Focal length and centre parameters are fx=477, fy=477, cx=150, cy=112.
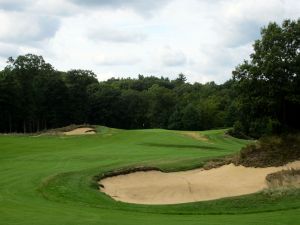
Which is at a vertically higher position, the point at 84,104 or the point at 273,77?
the point at 84,104

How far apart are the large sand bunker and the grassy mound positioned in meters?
0.49

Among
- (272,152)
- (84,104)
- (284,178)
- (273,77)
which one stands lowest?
(284,178)

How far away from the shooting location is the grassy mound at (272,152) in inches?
1015

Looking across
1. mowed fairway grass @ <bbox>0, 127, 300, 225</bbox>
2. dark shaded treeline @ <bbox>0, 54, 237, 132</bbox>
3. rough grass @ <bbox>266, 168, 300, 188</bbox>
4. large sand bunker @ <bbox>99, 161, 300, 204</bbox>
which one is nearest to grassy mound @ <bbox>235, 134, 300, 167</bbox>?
large sand bunker @ <bbox>99, 161, 300, 204</bbox>

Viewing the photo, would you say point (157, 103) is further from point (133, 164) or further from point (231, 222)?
point (231, 222)

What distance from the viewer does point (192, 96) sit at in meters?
143

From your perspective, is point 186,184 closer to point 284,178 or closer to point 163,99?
point 284,178

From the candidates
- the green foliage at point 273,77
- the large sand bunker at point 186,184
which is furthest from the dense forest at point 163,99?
the large sand bunker at point 186,184

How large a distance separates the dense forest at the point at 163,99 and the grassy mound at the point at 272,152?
118cm

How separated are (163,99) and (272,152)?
107 meters

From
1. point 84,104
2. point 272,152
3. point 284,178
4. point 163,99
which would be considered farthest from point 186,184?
point 163,99

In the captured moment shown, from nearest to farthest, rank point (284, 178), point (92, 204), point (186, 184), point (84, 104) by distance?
point (92, 204) < point (284, 178) < point (186, 184) < point (84, 104)

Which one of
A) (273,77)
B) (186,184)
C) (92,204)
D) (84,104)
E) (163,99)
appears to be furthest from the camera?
(163,99)

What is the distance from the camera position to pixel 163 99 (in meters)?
133
